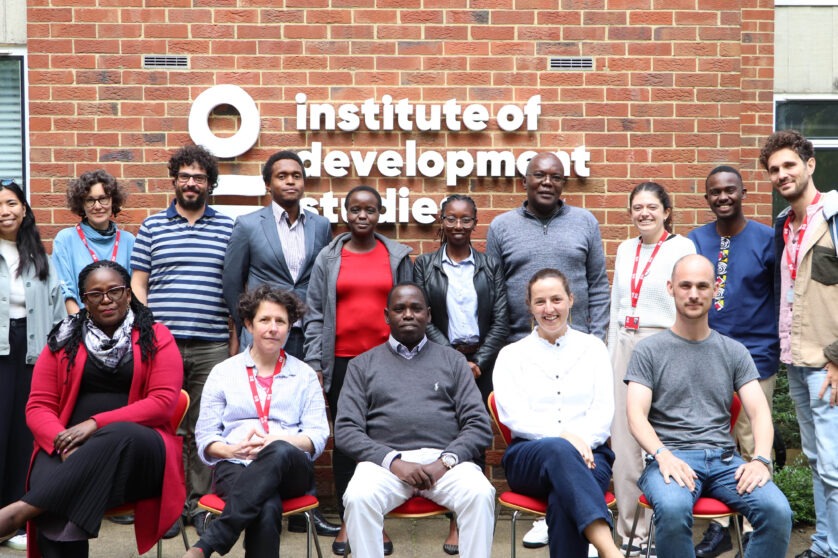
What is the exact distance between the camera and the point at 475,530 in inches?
163

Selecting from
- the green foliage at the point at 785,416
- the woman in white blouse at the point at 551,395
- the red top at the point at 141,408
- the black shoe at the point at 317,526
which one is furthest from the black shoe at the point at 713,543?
the red top at the point at 141,408

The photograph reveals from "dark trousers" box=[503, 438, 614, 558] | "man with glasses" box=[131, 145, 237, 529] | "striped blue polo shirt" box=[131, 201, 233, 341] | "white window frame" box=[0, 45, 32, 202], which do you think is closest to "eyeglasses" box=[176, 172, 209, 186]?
"man with glasses" box=[131, 145, 237, 529]

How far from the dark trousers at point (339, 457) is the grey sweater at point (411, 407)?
1.24ft

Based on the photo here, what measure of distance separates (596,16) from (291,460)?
3.58 metres

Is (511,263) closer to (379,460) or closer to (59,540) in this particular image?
(379,460)

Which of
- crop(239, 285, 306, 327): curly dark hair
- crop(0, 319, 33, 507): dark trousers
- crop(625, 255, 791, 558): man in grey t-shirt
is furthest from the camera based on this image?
crop(0, 319, 33, 507): dark trousers

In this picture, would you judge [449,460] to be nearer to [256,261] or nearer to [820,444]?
[256,261]

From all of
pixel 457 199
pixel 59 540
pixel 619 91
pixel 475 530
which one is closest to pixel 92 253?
pixel 59 540

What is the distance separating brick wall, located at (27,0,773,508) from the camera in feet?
19.3

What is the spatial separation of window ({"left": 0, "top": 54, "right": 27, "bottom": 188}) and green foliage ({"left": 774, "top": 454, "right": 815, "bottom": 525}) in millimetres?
5421

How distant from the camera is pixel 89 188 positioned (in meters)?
5.20

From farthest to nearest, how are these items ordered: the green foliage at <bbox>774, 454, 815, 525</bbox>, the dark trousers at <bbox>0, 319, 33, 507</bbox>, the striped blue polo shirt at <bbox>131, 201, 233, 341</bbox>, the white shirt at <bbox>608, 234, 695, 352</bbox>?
1. the green foliage at <bbox>774, 454, 815, 525</bbox>
2. the striped blue polo shirt at <bbox>131, 201, 233, 341</bbox>
3. the dark trousers at <bbox>0, 319, 33, 507</bbox>
4. the white shirt at <bbox>608, 234, 695, 352</bbox>

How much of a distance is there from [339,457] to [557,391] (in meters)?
1.30

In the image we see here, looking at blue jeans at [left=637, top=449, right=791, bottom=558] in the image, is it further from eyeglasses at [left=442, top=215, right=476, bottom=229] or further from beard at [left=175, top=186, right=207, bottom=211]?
beard at [left=175, top=186, right=207, bottom=211]
